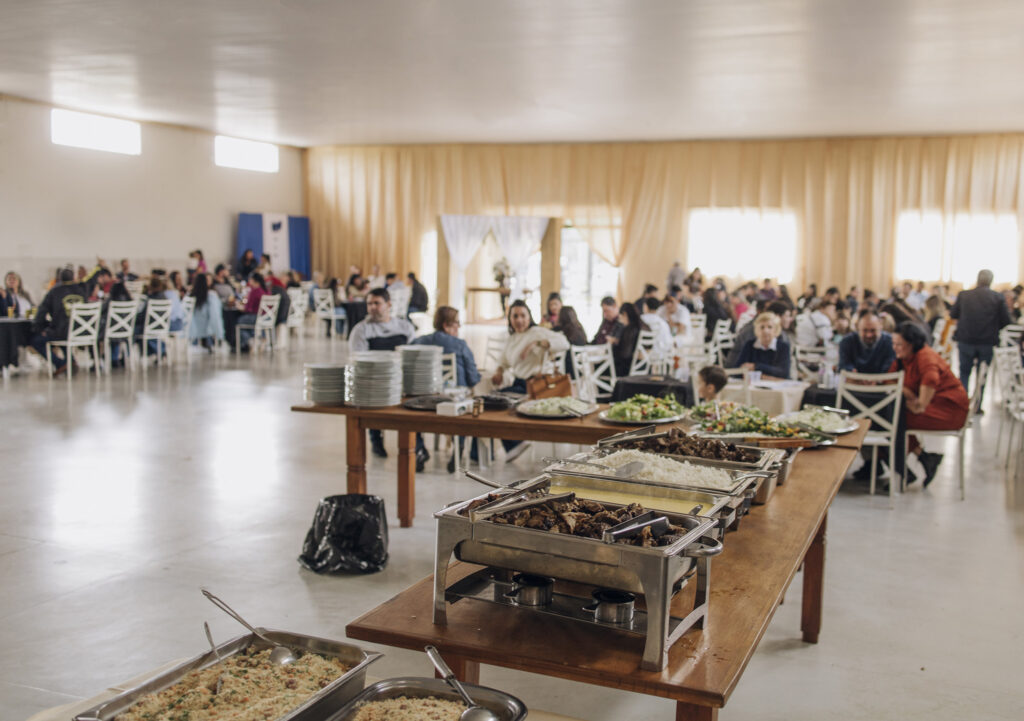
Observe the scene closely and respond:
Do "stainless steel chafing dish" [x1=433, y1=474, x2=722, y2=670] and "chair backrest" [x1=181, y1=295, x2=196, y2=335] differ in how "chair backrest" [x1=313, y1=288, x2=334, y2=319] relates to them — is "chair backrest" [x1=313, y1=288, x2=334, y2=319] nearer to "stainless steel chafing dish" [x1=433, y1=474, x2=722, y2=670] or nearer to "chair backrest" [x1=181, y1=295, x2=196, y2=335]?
"chair backrest" [x1=181, y1=295, x2=196, y2=335]

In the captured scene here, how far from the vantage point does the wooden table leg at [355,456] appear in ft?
13.9

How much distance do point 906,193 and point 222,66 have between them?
36.4 feet

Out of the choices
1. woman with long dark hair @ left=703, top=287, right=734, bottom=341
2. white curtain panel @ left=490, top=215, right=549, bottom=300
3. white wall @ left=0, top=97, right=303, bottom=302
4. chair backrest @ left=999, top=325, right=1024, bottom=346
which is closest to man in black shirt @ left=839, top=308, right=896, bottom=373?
chair backrest @ left=999, top=325, right=1024, bottom=346

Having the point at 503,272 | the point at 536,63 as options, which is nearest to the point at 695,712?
the point at 536,63

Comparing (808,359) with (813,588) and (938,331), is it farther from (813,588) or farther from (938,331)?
(813,588)

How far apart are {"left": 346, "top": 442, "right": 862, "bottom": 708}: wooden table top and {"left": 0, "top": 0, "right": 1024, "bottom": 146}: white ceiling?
5898 mm

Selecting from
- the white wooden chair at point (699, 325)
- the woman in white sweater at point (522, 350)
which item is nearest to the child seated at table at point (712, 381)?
the woman in white sweater at point (522, 350)

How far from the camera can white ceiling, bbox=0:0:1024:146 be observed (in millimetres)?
7266

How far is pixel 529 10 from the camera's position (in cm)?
709

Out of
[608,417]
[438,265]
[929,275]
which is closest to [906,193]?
[929,275]

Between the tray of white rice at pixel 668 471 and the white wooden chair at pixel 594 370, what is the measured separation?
12.7 ft

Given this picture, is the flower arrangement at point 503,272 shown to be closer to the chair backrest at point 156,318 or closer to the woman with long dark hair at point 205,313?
the woman with long dark hair at point 205,313

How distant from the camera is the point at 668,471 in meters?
2.30

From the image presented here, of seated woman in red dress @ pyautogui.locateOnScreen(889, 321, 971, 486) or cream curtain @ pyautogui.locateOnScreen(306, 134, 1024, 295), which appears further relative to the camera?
cream curtain @ pyautogui.locateOnScreen(306, 134, 1024, 295)
